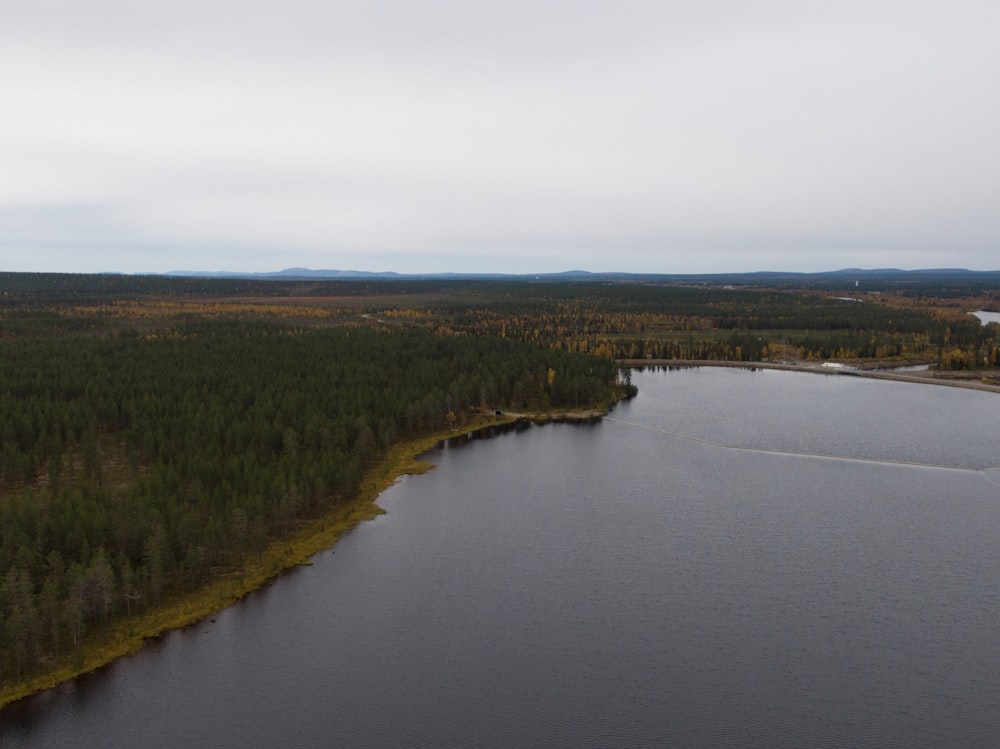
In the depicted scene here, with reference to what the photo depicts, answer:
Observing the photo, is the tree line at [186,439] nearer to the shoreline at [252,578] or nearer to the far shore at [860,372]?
the shoreline at [252,578]

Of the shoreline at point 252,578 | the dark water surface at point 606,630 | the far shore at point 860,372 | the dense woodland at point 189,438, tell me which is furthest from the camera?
the far shore at point 860,372

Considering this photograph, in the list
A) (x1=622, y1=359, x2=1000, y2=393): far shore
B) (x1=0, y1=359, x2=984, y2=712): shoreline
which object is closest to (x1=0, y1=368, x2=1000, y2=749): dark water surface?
(x1=0, y1=359, x2=984, y2=712): shoreline

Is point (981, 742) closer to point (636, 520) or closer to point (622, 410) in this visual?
point (636, 520)

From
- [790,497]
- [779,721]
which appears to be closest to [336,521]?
[779,721]

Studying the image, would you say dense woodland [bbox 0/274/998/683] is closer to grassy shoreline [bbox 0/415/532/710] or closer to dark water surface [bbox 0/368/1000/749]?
grassy shoreline [bbox 0/415/532/710]

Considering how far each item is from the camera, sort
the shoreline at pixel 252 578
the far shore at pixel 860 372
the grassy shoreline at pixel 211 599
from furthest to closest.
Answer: the far shore at pixel 860 372 → the shoreline at pixel 252 578 → the grassy shoreline at pixel 211 599

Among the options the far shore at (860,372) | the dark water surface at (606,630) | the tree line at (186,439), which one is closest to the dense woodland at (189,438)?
the tree line at (186,439)

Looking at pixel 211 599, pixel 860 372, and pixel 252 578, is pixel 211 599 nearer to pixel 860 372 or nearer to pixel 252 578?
pixel 252 578

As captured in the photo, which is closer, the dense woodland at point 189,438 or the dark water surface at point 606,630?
the dark water surface at point 606,630
